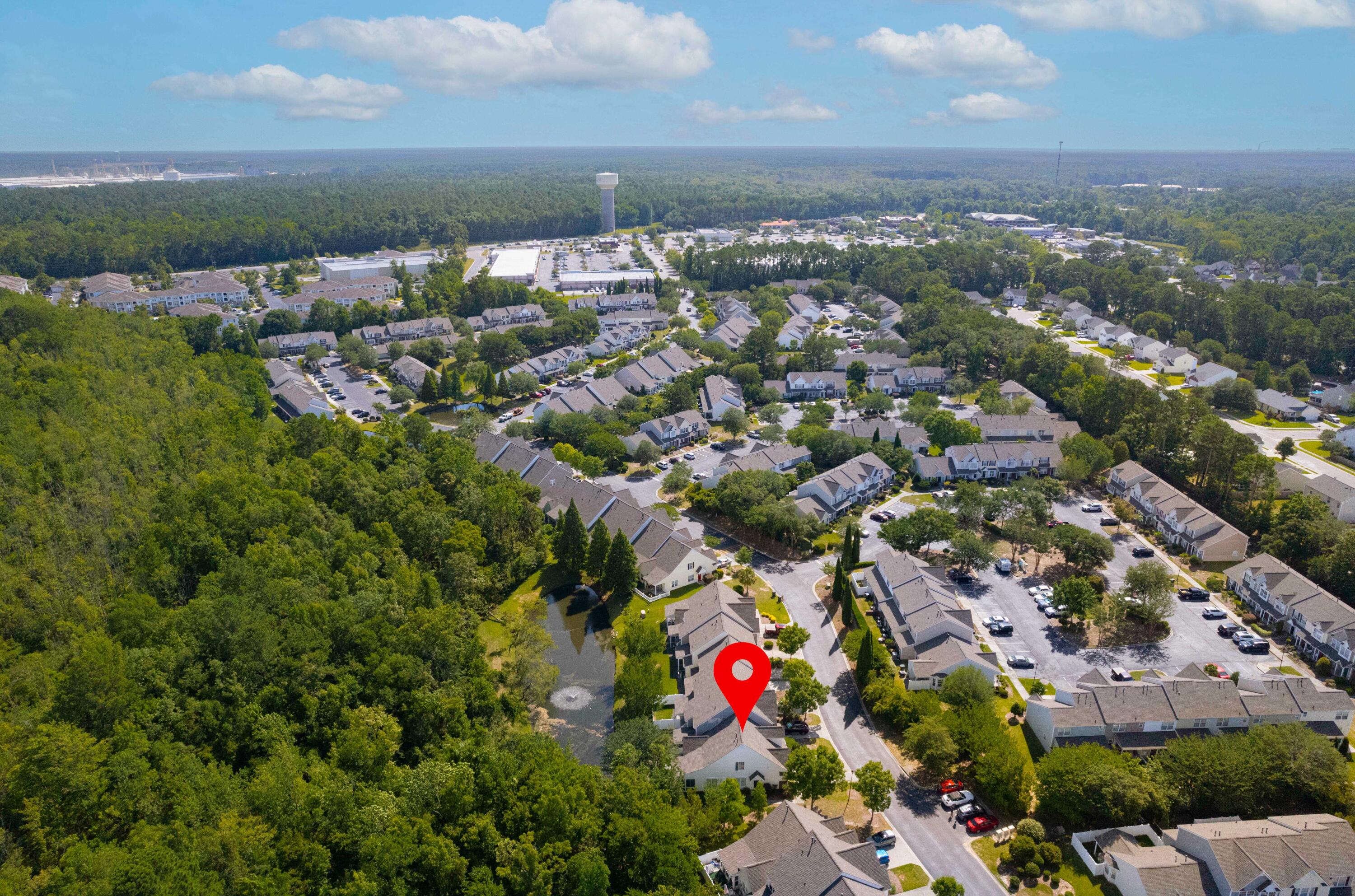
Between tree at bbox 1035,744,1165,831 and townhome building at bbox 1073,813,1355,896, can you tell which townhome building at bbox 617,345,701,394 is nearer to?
tree at bbox 1035,744,1165,831

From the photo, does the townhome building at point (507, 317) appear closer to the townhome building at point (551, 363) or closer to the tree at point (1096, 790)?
the townhome building at point (551, 363)

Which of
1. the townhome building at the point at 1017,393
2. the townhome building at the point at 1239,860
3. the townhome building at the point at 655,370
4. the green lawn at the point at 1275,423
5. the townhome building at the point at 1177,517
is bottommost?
the townhome building at the point at 1239,860

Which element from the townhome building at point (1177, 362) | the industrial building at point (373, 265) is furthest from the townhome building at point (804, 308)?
the industrial building at point (373, 265)

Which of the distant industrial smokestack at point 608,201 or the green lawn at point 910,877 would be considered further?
the distant industrial smokestack at point 608,201

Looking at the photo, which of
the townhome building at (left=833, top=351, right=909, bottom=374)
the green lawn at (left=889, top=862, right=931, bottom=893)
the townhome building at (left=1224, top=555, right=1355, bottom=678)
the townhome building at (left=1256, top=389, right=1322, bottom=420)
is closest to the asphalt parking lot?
the townhome building at (left=1224, top=555, right=1355, bottom=678)

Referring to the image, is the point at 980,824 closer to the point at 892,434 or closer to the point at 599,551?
the point at 599,551

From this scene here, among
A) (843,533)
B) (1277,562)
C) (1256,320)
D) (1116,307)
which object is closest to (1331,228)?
(1116,307)

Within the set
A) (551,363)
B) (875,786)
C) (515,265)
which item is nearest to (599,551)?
(875,786)
